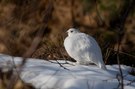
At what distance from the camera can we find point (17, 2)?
9.30m

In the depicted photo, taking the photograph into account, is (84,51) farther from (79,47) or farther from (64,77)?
(64,77)

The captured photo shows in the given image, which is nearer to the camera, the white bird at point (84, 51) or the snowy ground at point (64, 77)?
the snowy ground at point (64, 77)

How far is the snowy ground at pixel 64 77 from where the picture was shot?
3.61 meters

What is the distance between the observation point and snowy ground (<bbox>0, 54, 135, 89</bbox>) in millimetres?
3607

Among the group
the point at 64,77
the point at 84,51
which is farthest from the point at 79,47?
the point at 64,77

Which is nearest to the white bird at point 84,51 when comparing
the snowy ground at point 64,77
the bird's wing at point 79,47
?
the bird's wing at point 79,47

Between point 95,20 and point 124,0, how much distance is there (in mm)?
1031

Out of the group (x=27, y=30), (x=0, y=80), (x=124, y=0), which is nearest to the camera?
(x=0, y=80)

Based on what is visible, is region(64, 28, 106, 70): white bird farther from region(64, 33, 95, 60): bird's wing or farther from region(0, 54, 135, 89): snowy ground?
region(0, 54, 135, 89): snowy ground

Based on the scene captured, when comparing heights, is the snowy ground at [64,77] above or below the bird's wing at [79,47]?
below

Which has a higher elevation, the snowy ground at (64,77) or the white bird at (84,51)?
the white bird at (84,51)

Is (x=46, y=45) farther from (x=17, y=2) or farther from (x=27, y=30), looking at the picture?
(x=17, y=2)

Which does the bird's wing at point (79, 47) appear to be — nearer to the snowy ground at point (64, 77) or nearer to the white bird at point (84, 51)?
the white bird at point (84, 51)

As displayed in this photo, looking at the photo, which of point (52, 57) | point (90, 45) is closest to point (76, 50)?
point (90, 45)
